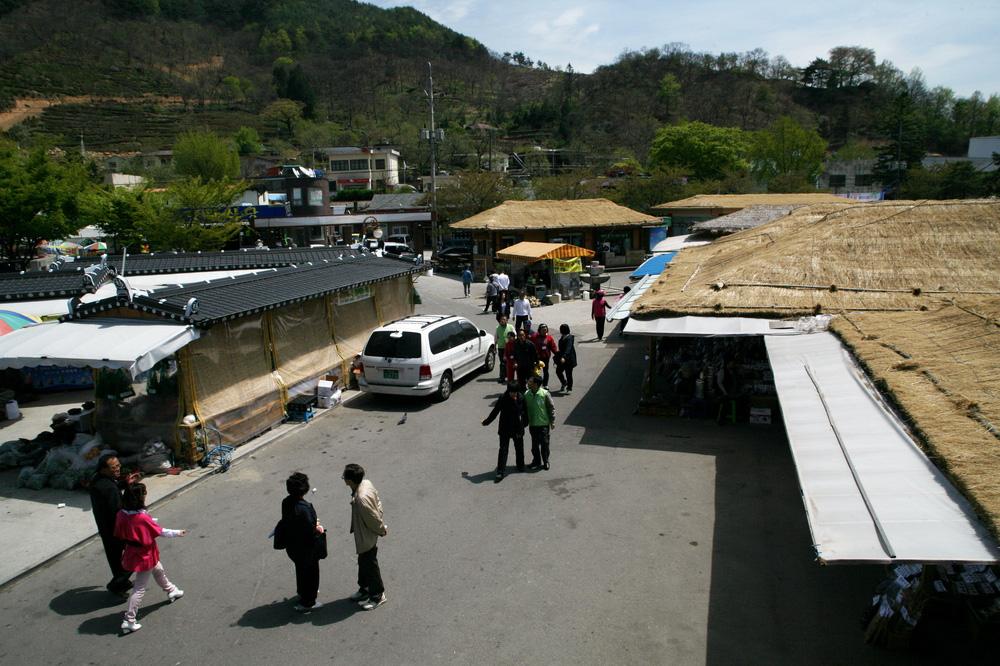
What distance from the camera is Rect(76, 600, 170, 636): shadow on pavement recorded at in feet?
20.9

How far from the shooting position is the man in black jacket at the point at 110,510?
6770 millimetres

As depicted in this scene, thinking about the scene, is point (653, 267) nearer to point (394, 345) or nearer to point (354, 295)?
point (354, 295)

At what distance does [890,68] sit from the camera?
133500 mm

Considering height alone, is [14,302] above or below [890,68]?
below

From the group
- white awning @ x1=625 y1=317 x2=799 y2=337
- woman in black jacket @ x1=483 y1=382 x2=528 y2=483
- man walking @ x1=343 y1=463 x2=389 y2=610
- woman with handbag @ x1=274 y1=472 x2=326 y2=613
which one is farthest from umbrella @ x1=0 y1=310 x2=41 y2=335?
white awning @ x1=625 y1=317 x2=799 y2=337

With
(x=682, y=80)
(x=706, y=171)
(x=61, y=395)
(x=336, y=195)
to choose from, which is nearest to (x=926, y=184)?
(x=706, y=171)

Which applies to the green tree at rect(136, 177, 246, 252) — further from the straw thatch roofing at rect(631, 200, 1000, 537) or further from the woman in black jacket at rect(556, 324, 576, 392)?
the straw thatch roofing at rect(631, 200, 1000, 537)

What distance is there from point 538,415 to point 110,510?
216 inches

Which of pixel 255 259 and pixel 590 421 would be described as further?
pixel 255 259

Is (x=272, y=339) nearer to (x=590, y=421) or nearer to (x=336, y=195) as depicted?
Result: (x=590, y=421)

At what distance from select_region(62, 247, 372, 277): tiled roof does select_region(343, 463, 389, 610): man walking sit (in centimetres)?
1402

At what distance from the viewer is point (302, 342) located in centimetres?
1380

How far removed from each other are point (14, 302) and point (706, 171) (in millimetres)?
68368

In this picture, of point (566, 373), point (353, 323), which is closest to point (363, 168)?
point (353, 323)
